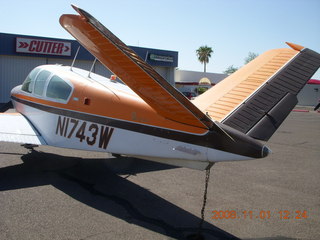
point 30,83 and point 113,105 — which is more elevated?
point 30,83

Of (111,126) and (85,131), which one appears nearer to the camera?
(111,126)

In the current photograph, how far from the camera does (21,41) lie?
28.9 meters

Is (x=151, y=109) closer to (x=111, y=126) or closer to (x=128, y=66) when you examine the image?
(x=111, y=126)

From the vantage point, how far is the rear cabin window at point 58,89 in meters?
6.77

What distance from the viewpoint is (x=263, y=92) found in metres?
5.81

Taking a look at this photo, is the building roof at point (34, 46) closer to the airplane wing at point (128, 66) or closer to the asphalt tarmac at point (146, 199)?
the asphalt tarmac at point (146, 199)

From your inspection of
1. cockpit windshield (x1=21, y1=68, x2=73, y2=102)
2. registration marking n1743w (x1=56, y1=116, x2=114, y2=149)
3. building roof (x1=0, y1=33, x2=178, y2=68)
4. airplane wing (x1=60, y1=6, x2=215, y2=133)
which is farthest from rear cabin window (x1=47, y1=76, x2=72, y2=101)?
building roof (x1=0, y1=33, x2=178, y2=68)

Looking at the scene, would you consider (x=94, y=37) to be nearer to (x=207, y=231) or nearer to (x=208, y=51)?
(x=207, y=231)

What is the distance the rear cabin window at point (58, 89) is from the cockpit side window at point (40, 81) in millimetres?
329

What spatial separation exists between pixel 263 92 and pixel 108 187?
3.67 metres
